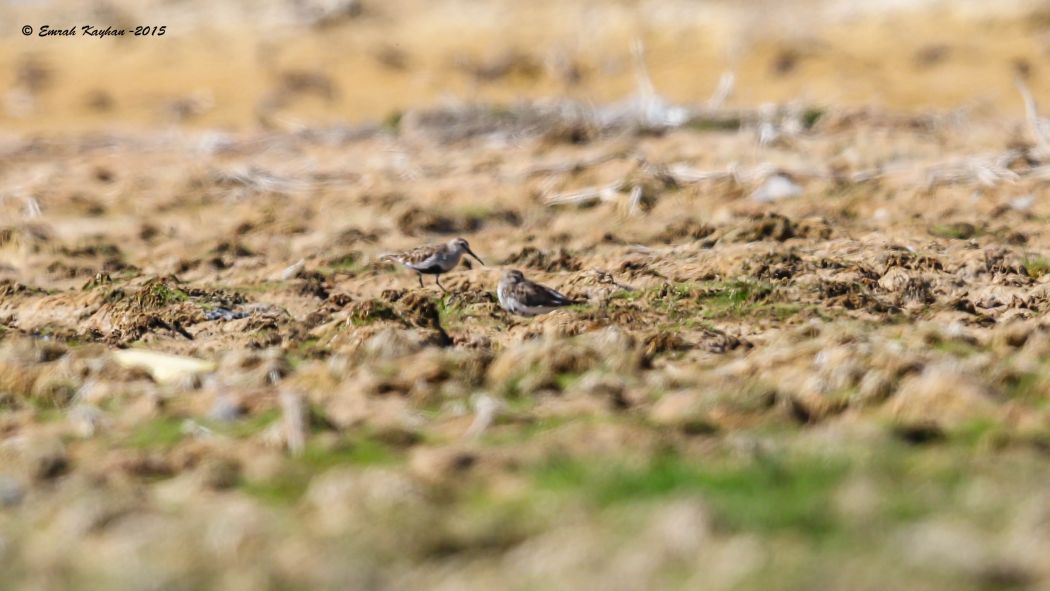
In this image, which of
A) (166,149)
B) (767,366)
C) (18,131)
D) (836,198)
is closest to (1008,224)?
(836,198)

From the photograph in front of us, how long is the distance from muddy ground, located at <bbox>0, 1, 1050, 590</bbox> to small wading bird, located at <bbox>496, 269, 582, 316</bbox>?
6.9 inches

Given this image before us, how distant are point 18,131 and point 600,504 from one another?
28.2 m

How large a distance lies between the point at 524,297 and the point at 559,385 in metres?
2.60

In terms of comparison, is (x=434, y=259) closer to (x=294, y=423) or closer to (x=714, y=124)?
(x=294, y=423)

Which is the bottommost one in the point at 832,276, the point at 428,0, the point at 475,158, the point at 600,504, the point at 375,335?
the point at 428,0

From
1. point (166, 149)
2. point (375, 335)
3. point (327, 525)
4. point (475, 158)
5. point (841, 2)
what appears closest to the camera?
point (327, 525)

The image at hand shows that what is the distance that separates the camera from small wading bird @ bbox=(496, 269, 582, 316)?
1081cm

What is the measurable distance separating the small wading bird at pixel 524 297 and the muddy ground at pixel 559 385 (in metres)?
0.18

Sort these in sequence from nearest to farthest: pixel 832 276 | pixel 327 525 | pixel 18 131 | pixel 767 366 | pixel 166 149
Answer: pixel 327 525
pixel 767 366
pixel 832 276
pixel 166 149
pixel 18 131

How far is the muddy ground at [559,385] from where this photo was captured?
5.22 m

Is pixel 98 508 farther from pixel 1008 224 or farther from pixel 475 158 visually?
pixel 475 158

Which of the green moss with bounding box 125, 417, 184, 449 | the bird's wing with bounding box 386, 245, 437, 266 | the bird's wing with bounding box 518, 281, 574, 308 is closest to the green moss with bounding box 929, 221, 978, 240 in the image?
the bird's wing with bounding box 518, 281, 574, 308

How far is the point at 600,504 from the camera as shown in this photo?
223 inches

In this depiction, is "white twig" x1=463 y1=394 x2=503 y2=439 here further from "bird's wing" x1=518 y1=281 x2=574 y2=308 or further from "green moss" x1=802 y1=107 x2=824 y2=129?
"green moss" x1=802 y1=107 x2=824 y2=129
